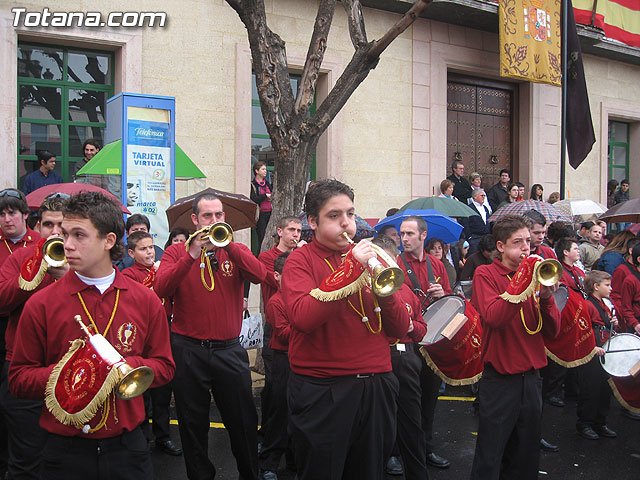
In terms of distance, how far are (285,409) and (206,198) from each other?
6.17 ft

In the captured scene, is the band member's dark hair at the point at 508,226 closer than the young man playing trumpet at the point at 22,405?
No

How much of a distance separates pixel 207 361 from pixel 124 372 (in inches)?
77.5

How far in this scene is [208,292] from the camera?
183 inches

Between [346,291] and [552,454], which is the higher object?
[346,291]

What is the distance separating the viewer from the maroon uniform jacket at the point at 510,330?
163 inches

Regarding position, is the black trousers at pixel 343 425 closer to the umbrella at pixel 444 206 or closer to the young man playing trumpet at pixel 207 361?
the young man playing trumpet at pixel 207 361

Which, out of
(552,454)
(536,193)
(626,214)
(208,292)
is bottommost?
(552,454)

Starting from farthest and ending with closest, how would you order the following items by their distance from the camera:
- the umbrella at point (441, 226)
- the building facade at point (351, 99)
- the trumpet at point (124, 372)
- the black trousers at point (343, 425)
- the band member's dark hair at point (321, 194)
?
the building facade at point (351, 99)
the umbrella at point (441, 226)
the band member's dark hair at point (321, 194)
the black trousers at point (343, 425)
the trumpet at point (124, 372)

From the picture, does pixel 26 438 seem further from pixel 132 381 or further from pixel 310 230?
pixel 310 230

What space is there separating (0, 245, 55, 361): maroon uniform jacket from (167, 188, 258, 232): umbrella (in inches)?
91.5

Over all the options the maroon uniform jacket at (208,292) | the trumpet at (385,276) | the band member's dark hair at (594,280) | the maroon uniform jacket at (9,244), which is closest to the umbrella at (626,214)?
the band member's dark hair at (594,280)

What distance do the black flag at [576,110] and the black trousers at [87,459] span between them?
512 inches

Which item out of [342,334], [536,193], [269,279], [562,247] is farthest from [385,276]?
[536,193]

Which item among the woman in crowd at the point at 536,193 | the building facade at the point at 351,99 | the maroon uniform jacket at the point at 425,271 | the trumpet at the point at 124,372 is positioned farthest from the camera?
the woman in crowd at the point at 536,193
